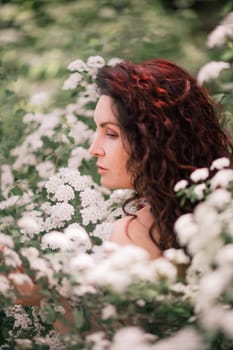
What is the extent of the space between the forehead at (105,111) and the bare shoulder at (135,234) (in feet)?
1.01

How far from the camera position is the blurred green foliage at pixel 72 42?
13.2ft

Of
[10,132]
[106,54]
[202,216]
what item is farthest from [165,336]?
[106,54]

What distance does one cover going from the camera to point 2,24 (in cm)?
539

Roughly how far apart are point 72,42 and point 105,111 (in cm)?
160

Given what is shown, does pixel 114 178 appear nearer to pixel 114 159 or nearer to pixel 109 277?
pixel 114 159

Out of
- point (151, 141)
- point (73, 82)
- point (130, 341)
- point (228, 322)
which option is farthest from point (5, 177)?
point (228, 322)

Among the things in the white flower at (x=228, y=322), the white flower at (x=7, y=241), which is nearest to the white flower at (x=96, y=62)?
the white flower at (x=7, y=241)

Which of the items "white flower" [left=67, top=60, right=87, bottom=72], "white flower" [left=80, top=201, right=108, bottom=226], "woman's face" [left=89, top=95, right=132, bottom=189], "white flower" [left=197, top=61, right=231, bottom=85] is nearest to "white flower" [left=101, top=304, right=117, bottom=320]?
"woman's face" [left=89, top=95, right=132, bottom=189]

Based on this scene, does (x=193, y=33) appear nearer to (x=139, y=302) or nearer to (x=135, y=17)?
(x=135, y=17)

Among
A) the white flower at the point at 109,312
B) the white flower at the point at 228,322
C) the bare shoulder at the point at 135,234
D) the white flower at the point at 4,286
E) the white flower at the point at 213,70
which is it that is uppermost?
the white flower at the point at 213,70

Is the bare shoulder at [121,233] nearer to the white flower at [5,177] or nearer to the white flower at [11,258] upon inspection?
the white flower at [11,258]

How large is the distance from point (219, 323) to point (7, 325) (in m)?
1.22

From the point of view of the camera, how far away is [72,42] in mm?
4215

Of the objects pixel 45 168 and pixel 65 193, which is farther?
pixel 45 168
